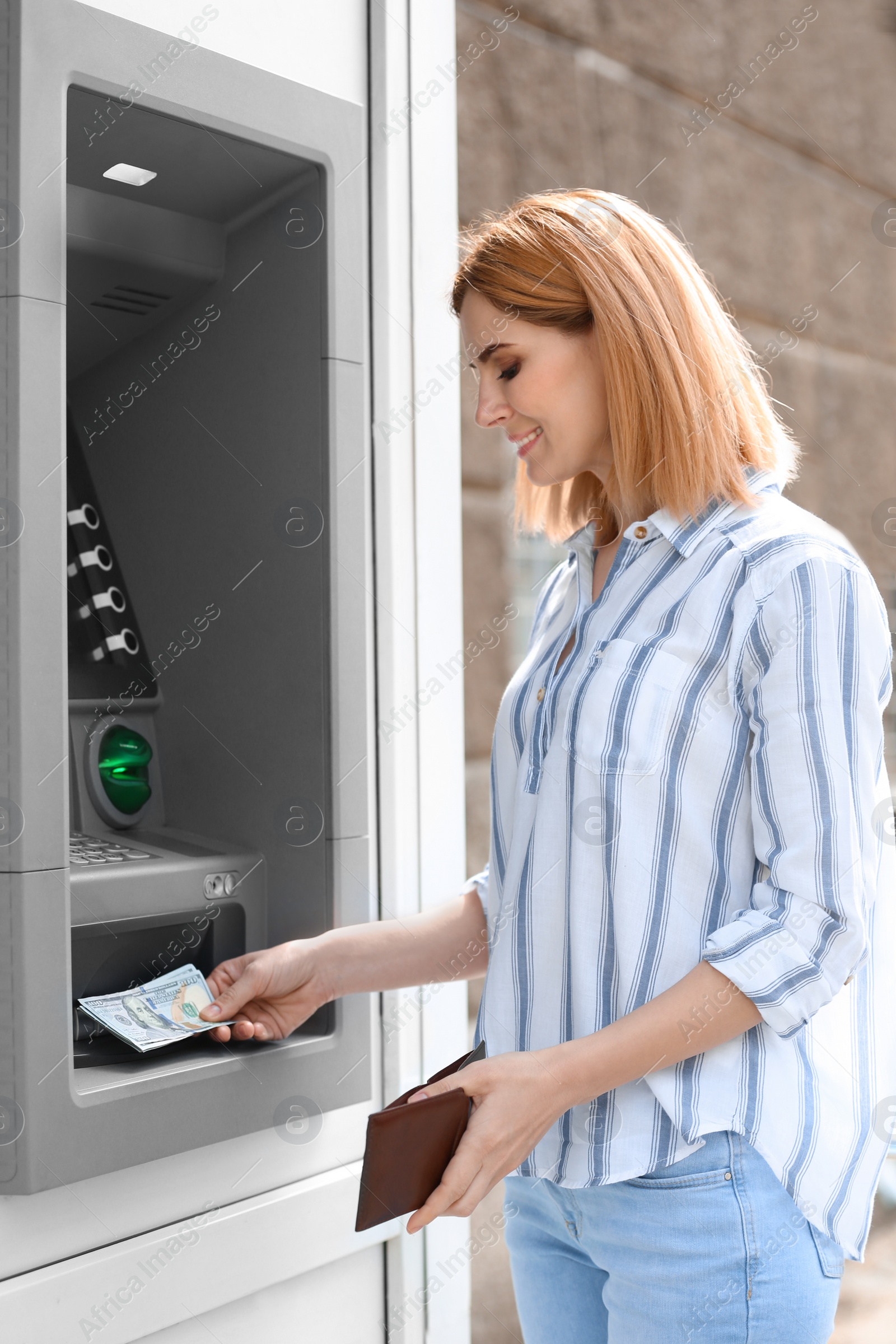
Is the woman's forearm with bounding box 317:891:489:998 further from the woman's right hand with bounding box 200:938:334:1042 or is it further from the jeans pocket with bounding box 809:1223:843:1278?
the jeans pocket with bounding box 809:1223:843:1278

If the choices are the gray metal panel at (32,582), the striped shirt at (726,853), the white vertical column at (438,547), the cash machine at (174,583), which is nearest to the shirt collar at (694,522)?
the striped shirt at (726,853)

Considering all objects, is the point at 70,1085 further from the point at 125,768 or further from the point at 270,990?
the point at 125,768

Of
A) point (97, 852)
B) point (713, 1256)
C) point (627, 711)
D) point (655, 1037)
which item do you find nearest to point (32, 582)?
point (97, 852)

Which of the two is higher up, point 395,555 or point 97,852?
point 395,555

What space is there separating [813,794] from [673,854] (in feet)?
0.49

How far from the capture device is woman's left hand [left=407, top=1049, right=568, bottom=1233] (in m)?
1.00

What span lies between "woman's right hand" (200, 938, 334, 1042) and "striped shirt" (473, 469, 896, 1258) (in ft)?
0.77

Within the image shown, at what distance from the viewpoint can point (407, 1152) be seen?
38.4 inches

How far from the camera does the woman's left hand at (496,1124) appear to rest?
3.30ft

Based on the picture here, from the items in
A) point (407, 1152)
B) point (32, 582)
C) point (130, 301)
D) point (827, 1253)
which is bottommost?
point (827, 1253)

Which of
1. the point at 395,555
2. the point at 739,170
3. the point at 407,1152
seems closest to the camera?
the point at 407,1152

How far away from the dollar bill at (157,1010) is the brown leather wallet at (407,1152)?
308mm

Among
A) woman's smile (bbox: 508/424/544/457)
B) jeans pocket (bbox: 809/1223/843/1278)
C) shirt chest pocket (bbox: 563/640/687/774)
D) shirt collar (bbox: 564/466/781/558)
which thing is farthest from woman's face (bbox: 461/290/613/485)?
jeans pocket (bbox: 809/1223/843/1278)

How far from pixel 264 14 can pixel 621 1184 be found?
139cm
